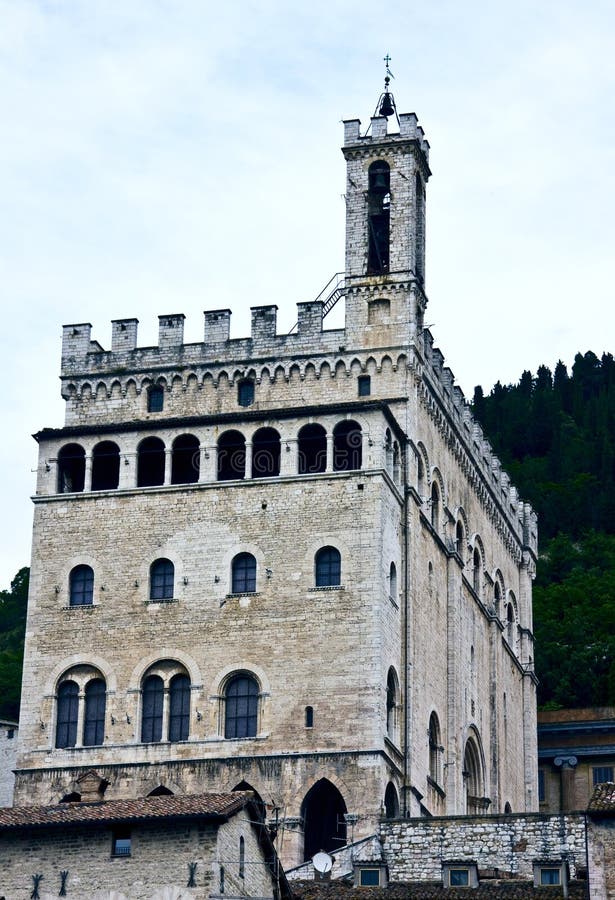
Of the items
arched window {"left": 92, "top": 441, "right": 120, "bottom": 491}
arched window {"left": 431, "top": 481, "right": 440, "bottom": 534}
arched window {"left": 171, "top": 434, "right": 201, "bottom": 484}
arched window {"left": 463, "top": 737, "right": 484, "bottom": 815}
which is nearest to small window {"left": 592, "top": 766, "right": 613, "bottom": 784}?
arched window {"left": 463, "top": 737, "right": 484, "bottom": 815}

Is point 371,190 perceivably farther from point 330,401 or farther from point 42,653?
point 42,653

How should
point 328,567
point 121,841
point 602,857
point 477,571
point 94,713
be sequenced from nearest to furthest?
point 121,841
point 602,857
point 328,567
point 94,713
point 477,571

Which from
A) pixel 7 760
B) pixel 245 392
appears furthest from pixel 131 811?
pixel 7 760

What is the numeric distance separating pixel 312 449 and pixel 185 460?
4.45 metres

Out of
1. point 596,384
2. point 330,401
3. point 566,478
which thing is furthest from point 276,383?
point 596,384

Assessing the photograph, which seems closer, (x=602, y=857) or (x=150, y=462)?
(x=602, y=857)

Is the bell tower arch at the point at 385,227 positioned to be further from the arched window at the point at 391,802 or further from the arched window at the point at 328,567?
the arched window at the point at 391,802

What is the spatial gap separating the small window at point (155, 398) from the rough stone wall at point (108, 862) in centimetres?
2567

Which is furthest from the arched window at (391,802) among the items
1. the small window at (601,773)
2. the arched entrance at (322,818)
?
the small window at (601,773)

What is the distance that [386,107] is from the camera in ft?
271

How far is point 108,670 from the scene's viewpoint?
235 ft

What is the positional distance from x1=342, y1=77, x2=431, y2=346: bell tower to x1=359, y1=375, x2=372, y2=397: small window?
52.0 inches

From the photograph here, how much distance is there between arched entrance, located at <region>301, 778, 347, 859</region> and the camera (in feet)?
223

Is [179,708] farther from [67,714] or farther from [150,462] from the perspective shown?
[150,462]
